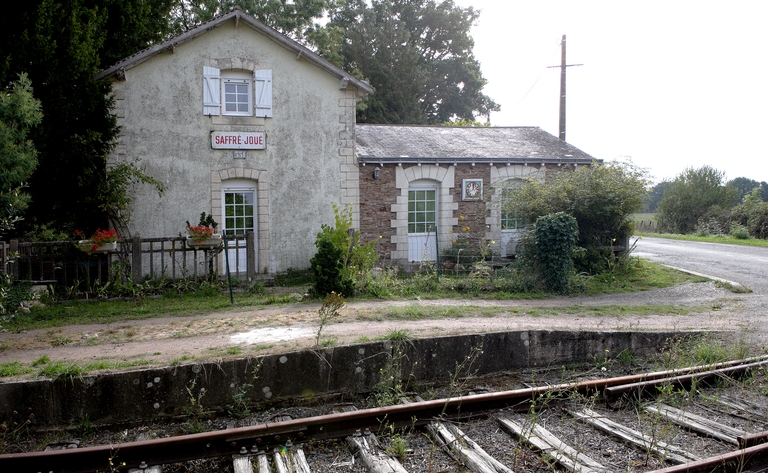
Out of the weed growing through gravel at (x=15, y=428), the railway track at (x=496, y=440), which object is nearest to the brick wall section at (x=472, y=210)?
the railway track at (x=496, y=440)

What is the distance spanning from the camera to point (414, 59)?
32.5m

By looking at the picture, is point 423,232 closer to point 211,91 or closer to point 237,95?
point 237,95

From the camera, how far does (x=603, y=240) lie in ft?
46.7

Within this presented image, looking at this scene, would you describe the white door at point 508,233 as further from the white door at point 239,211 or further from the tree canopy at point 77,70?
Answer: the tree canopy at point 77,70

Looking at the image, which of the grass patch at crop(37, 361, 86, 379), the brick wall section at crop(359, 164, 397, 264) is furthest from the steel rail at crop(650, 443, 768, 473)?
the brick wall section at crop(359, 164, 397, 264)

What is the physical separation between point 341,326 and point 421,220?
827 centimetres

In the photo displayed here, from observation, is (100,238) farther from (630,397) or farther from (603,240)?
(603,240)

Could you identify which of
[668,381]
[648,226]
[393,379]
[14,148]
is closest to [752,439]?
[668,381]

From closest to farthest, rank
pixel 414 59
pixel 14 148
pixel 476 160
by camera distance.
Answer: pixel 14 148 < pixel 476 160 < pixel 414 59

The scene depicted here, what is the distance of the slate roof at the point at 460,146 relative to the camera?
50.5 feet

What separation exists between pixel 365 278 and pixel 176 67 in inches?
270

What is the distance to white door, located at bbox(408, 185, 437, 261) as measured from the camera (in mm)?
15820

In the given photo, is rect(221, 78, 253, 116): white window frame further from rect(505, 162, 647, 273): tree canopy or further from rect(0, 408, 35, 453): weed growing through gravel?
rect(0, 408, 35, 453): weed growing through gravel

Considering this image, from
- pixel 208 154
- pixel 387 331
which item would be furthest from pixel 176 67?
pixel 387 331
